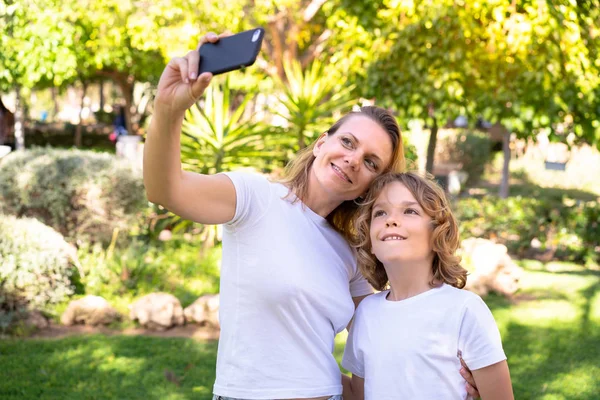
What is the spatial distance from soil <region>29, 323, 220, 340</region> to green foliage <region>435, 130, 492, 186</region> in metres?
13.7

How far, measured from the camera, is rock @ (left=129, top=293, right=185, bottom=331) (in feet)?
19.0

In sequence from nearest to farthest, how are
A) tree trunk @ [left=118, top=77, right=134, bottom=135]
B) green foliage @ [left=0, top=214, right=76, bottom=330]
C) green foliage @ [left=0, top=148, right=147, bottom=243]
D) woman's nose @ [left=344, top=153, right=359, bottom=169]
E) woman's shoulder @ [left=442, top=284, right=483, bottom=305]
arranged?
1. woman's shoulder @ [left=442, top=284, right=483, bottom=305]
2. woman's nose @ [left=344, top=153, right=359, bottom=169]
3. green foliage @ [left=0, top=214, right=76, bottom=330]
4. green foliage @ [left=0, top=148, right=147, bottom=243]
5. tree trunk @ [left=118, top=77, right=134, bottom=135]

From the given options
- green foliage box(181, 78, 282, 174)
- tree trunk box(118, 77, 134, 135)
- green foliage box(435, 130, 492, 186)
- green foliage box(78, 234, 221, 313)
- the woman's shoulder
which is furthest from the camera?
tree trunk box(118, 77, 134, 135)

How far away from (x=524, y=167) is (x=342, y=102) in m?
13.5

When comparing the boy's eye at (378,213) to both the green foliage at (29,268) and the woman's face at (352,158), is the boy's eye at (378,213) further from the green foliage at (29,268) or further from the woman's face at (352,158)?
the green foliage at (29,268)

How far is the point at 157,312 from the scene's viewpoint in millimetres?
5816

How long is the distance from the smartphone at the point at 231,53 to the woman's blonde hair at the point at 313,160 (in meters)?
0.77

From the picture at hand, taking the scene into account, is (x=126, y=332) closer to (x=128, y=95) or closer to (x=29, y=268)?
(x=29, y=268)

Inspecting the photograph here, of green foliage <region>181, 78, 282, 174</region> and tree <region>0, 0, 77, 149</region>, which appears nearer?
green foliage <region>181, 78, 282, 174</region>

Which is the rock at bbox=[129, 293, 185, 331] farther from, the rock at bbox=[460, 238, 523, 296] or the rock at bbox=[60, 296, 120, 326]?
the rock at bbox=[460, 238, 523, 296]

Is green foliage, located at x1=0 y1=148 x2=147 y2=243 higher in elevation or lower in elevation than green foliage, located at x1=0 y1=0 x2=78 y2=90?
lower

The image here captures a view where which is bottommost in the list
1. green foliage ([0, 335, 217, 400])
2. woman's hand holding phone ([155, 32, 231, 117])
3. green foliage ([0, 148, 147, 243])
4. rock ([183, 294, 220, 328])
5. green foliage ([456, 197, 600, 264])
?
green foliage ([0, 335, 217, 400])

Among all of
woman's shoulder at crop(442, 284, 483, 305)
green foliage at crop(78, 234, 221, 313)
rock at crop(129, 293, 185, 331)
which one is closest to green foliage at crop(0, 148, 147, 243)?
green foliage at crop(78, 234, 221, 313)

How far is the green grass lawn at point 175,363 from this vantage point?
4617mm
